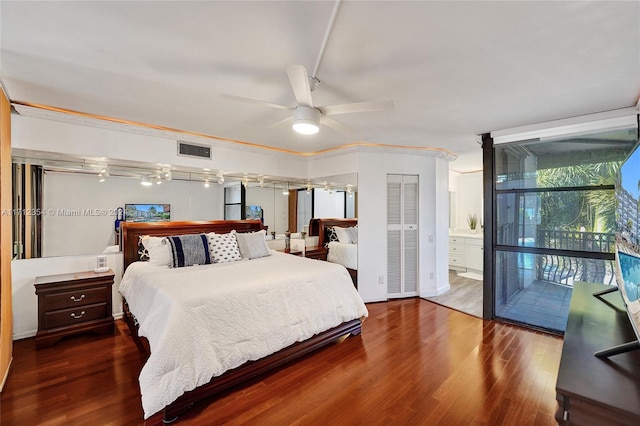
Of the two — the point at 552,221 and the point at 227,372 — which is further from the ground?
the point at 552,221

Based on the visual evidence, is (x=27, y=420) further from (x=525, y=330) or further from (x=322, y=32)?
(x=525, y=330)

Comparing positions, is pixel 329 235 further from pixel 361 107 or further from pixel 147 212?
pixel 361 107

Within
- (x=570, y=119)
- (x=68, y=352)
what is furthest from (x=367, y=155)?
(x=68, y=352)

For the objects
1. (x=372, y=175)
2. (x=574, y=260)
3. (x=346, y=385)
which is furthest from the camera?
(x=372, y=175)

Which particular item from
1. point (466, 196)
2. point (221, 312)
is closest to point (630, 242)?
point (221, 312)

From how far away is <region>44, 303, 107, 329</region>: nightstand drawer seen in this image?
280cm

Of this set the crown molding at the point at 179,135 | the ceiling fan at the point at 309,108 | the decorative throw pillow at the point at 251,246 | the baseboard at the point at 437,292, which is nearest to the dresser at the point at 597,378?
the ceiling fan at the point at 309,108

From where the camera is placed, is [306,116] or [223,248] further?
[223,248]

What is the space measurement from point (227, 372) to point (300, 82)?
2239mm

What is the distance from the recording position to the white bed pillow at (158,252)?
321 centimetres

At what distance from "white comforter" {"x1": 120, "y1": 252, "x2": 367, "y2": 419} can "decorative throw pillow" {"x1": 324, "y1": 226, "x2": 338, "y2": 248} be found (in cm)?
154

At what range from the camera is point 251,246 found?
12.4ft

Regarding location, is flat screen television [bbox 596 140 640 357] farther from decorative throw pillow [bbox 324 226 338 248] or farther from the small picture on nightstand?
the small picture on nightstand

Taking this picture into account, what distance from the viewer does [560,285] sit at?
328cm
